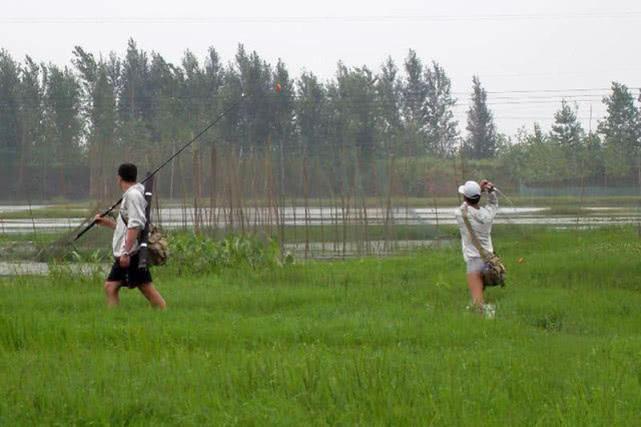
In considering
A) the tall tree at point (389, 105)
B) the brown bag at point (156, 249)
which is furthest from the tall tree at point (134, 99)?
the brown bag at point (156, 249)

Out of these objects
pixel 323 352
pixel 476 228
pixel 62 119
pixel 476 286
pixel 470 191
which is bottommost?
pixel 323 352

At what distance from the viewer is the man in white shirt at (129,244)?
11344 mm

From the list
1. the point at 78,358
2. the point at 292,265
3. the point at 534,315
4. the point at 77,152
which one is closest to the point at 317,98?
the point at 77,152

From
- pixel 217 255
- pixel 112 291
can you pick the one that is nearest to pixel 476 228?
pixel 112 291

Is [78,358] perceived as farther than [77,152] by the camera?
No

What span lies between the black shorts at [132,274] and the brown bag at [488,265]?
352 centimetres

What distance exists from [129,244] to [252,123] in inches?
Answer: 1048

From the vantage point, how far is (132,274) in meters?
11.4

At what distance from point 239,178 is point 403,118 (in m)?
19.1

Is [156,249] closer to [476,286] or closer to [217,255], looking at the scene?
[476,286]

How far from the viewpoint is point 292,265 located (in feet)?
55.3

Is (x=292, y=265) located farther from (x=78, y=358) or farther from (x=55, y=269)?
(x=78, y=358)

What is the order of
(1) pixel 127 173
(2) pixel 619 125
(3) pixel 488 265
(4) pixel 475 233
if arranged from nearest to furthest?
(1) pixel 127 173, (3) pixel 488 265, (4) pixel 475 233, (2) pixel 619 125

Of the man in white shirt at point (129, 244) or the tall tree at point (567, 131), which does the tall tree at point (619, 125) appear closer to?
the tall tree at point (567, 131)
